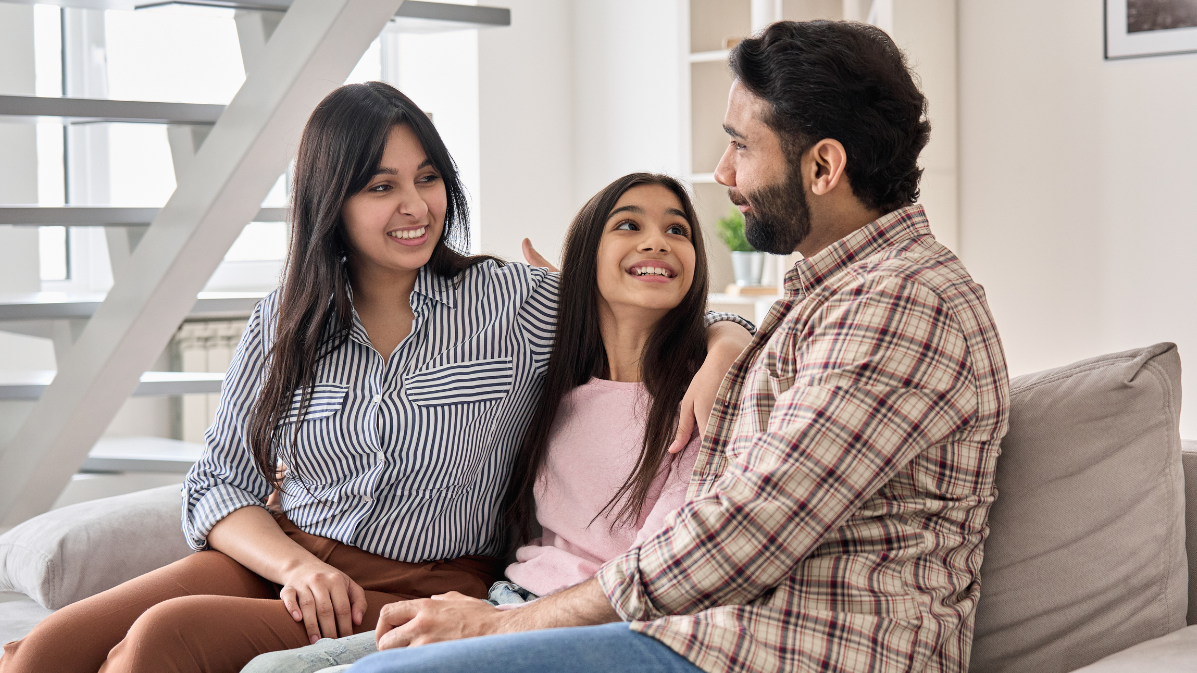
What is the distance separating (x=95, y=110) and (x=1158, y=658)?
6.52 ft

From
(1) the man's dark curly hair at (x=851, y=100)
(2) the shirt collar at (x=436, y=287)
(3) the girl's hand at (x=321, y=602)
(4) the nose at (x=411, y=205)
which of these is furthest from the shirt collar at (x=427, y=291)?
(1) the man's dark curly hair at (x=851, y=100)

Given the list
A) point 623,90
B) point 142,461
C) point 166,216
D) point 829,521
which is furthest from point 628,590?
point 623,90

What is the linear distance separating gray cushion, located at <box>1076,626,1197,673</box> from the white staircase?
5.47 ft

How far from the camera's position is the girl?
1587 mm

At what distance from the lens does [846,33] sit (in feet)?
4.58

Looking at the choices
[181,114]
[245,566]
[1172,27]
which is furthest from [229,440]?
[1172,27]

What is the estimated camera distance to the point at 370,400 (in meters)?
1.66

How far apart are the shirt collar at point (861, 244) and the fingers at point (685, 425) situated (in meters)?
0.24

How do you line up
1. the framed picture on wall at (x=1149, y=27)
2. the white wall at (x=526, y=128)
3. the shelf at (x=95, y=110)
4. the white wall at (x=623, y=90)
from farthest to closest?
the white wall at (x=526, y=128), the white wall at (x=623, y=90), the framed picture on wall at (x=1149, y=27), the shelf at (x=95, y=110)

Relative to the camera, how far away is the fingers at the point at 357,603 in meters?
1.54

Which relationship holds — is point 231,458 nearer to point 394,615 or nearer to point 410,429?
point 410,429

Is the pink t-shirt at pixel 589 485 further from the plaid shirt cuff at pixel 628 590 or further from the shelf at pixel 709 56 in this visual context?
the shelf at pixel 709 56

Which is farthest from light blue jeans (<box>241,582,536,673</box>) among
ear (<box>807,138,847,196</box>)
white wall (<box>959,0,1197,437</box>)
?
white wall (<box>959,0,1197,437</box>)

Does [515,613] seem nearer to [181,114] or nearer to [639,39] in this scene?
[181,114]
